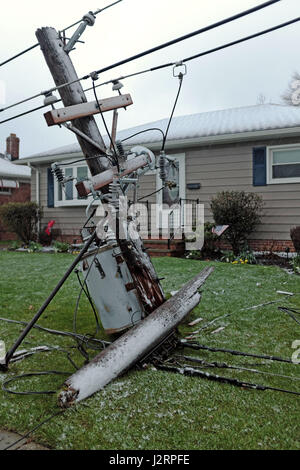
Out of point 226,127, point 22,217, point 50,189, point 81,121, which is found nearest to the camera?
point 81,121

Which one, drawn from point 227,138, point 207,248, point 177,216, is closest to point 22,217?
point 177,216

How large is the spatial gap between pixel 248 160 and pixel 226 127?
44.7 inches

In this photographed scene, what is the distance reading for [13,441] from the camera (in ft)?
6.79

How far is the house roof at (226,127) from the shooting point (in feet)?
28.4

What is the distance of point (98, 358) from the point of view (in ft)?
8.84

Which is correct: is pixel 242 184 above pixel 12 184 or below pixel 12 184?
below

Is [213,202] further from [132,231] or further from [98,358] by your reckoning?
[98,358]

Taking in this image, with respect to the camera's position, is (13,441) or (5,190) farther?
(5,190)

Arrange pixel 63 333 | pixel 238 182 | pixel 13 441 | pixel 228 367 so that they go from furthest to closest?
1. pixel 238 182
2. pixel 63 333
3. pixel 228 367
4. pixel 13 441

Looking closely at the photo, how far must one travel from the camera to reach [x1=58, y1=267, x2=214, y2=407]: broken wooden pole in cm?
246

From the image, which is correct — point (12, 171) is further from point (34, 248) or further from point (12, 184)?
point (34, 248)

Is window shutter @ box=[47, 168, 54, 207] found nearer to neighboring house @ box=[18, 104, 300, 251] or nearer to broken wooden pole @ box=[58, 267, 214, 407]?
neighboring house @ box=[18, 104, 300, 251]

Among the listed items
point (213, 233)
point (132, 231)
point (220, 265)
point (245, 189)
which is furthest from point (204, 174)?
point (132, 231)

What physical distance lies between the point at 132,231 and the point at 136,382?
151 centimetres
